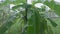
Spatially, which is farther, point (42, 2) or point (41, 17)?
point (42, 2)

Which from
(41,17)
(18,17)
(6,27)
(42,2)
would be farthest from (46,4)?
(6,27)

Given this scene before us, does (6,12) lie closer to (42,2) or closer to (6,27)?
(6,27)

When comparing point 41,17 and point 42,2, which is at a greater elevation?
point 42,2

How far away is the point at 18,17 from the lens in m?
1.02

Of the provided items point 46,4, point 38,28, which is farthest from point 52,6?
point 38,28

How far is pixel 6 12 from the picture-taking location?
1088 millimetres

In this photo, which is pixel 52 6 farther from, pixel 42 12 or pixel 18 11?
pixel 18 11

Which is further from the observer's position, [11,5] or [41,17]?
[11,5]

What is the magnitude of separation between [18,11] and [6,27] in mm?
176

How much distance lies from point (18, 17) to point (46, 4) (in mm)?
269

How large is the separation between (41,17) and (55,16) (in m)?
0.20

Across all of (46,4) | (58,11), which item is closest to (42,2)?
(46,4)

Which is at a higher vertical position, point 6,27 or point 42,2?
point 42,2

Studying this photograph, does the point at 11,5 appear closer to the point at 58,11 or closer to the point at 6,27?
the point at 6,27
